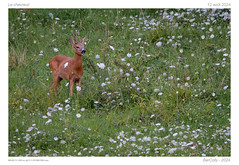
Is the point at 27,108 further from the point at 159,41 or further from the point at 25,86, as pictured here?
the point at 159,41

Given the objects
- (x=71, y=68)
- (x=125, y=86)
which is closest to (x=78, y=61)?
(x=71, y=68)

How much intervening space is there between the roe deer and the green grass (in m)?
0.25

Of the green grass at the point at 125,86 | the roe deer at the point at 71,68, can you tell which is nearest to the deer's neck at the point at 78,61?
the roe deer at the point at 71,68

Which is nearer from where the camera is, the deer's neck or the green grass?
the green grass

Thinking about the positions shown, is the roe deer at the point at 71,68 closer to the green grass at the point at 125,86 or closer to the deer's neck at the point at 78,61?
the deer's neck at the point at 78,61

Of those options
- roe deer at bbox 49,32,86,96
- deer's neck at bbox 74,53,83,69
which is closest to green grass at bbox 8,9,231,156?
roe deer at bbox 49,32,86,96

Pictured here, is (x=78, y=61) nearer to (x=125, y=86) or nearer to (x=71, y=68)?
(x=71, y=68)

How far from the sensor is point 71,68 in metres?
8.39

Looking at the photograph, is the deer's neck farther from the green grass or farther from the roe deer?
the green grass

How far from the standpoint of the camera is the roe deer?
325 inches

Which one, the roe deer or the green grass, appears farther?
the roe deer

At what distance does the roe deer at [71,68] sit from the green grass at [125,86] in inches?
9.9

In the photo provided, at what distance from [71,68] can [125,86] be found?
3.74ft

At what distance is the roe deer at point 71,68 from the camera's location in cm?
827
